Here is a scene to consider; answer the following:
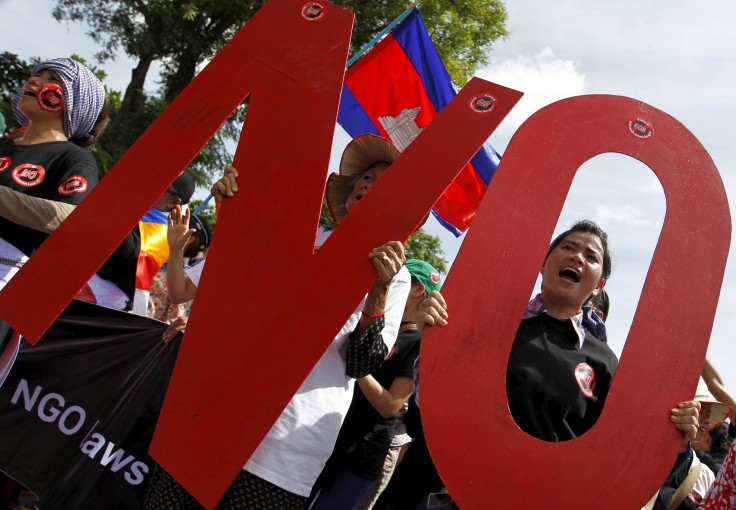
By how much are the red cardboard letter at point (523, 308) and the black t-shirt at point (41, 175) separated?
1.56m

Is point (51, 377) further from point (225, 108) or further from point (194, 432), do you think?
point (225, 108)

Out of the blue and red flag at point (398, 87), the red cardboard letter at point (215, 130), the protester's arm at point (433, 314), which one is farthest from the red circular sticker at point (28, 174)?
the blue and red flag at point (398, 87)

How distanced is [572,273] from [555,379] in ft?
1.62

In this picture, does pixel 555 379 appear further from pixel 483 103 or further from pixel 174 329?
pixel 174 329

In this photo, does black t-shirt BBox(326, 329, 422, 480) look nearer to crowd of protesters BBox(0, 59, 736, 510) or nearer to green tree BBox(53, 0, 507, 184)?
crowd of protesters BBox(0, 59, 736, 510)

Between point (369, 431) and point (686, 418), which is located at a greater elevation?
point (686, 418)

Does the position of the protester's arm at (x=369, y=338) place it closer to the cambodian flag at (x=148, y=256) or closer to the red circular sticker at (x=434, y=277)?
the red circular sticker at (x=434, y=277)

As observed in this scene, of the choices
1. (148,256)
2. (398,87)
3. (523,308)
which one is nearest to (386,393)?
(523,308)

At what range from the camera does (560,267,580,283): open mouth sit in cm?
226

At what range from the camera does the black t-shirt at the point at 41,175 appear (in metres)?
2.34

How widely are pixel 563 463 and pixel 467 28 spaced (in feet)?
40.9

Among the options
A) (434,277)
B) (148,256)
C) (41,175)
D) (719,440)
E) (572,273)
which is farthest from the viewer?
(719,440)

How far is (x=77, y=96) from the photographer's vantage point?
8.75ft

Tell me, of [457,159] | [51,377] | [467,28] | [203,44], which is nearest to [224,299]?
[457,159]
